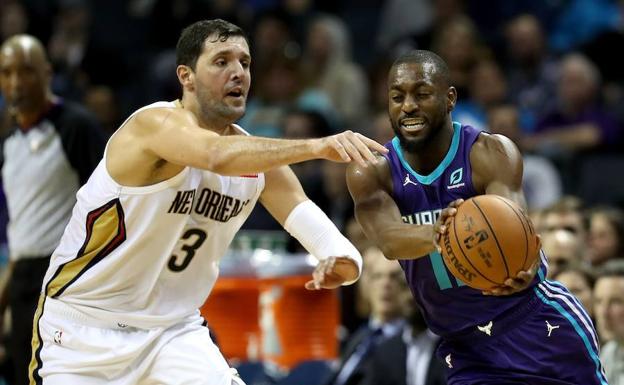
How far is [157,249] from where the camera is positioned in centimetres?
598

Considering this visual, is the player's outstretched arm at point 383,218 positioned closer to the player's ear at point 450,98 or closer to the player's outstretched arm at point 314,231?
the player's outstretched arm at point 314,231

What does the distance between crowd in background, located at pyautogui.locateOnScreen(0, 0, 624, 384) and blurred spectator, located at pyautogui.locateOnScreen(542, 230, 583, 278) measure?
964mm

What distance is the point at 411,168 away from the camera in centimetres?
611

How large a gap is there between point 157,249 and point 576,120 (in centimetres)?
818

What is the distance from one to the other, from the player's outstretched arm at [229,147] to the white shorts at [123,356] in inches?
36.8

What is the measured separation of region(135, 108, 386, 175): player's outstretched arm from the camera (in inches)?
204

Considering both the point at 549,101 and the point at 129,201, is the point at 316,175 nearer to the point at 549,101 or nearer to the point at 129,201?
the point at 549,101

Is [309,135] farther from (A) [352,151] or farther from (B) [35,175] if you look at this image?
(A) [352,151]

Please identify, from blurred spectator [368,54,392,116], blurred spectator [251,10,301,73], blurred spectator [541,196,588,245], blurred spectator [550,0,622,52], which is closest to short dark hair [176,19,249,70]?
blurred spectator [541,196,588,245]

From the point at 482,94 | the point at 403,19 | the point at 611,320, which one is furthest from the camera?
the point at 403,19

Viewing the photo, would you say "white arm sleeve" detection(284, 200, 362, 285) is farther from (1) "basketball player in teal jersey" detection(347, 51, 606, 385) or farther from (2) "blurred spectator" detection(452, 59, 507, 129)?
(2) "blurred spectator" detection(452, 59, 507, 129)

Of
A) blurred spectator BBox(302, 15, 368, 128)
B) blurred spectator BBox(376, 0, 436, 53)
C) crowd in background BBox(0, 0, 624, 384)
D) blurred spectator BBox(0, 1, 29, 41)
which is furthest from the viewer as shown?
blurred spectator BBox(376, 0, 436, 53)

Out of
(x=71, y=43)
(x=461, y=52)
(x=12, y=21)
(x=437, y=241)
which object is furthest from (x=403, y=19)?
(x=437, y=241)

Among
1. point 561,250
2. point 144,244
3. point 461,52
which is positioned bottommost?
point 561,250
